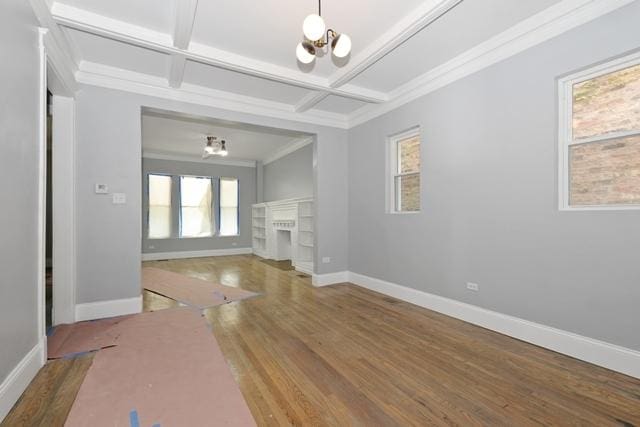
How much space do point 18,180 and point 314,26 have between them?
226cm

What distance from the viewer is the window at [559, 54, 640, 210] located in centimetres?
218

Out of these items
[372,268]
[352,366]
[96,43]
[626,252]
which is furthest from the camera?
[372,268]

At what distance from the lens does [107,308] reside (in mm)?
3377

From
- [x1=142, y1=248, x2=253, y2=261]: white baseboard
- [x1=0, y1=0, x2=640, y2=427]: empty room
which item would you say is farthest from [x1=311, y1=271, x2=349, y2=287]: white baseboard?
[x1=142, y1=248, x2=253, y2=261]: white baseboard

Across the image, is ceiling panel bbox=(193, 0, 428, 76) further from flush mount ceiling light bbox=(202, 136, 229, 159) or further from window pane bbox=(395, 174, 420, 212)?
flush mount ceiling light bbox=(202, 136, 229, 159)

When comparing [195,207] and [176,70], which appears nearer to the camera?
[176,70]

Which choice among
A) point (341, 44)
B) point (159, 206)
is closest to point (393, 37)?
point (341, 44)

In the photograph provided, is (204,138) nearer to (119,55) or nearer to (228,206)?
(228,206)

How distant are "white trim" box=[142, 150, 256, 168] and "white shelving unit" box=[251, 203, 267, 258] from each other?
1.46 m

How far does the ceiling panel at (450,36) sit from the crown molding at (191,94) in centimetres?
121

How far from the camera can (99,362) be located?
7.62ft

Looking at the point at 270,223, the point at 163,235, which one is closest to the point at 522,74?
the point at 270,223

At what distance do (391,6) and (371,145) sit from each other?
89.1 inches

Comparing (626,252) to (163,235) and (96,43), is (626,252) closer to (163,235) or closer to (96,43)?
(96,43)
